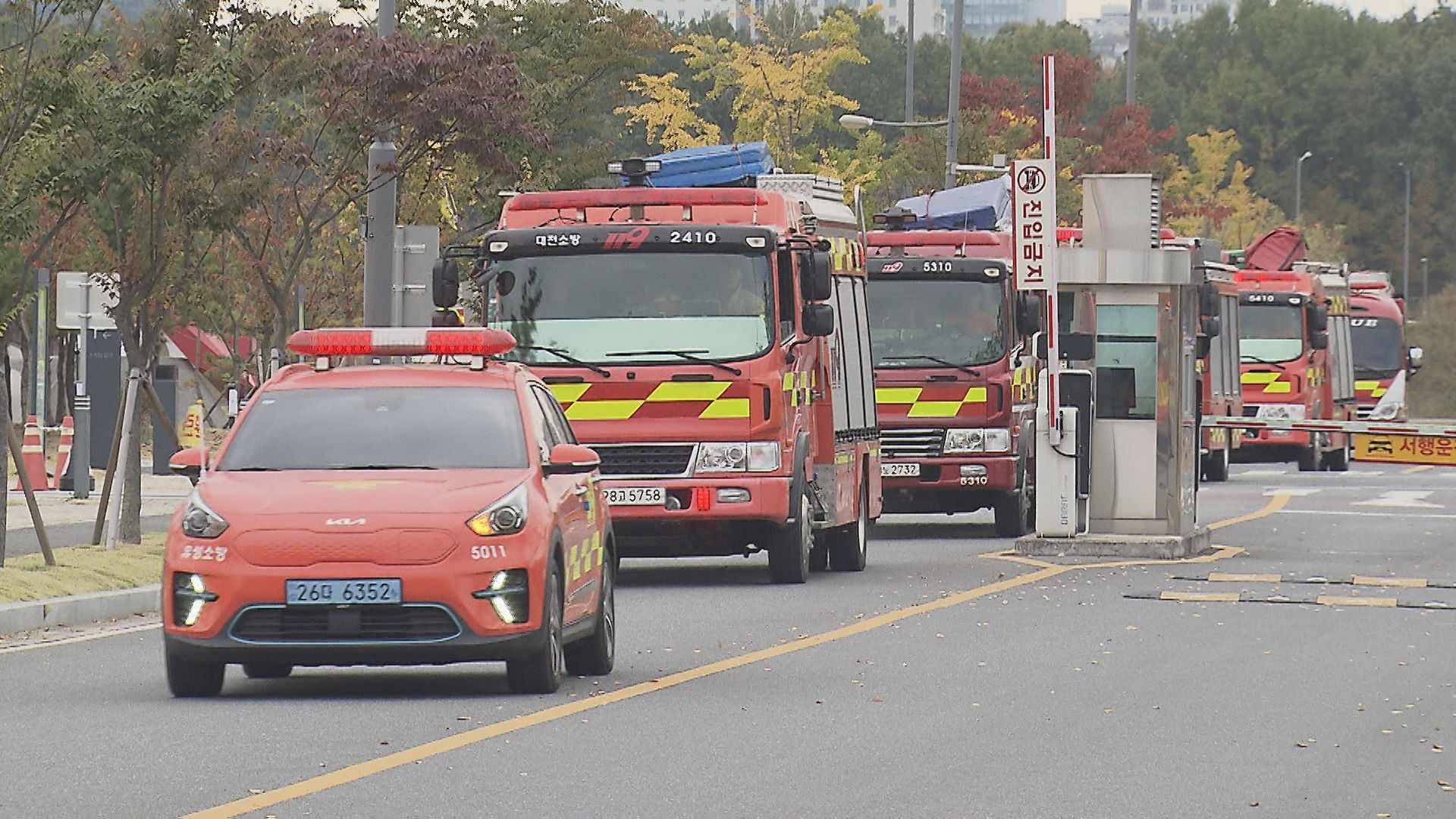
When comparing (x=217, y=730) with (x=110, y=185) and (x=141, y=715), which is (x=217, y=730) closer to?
(x=141, y=715)

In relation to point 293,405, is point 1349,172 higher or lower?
higher

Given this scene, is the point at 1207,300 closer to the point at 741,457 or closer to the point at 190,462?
the point at 741,457

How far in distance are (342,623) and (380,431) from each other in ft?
4.60

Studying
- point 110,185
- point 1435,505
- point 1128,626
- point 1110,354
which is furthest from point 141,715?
point 1435,505

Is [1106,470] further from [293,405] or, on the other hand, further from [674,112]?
[674,112]

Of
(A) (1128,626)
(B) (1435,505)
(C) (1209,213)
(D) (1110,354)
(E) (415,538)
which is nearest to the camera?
(E) (415,538)

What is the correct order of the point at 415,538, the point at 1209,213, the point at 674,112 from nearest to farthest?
the point at 415,538 → the point at 674,112 → the point at 1209,213

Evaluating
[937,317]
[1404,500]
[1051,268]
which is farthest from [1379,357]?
[1051,268]

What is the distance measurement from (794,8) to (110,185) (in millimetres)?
44146

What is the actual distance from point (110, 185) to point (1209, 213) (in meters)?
65.9

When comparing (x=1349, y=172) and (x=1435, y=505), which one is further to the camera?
(x=1349, y=172)

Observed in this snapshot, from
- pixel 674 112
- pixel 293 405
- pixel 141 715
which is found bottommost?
pixel 141 715

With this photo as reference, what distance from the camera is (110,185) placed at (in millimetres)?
22609

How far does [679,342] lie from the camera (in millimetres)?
20047
